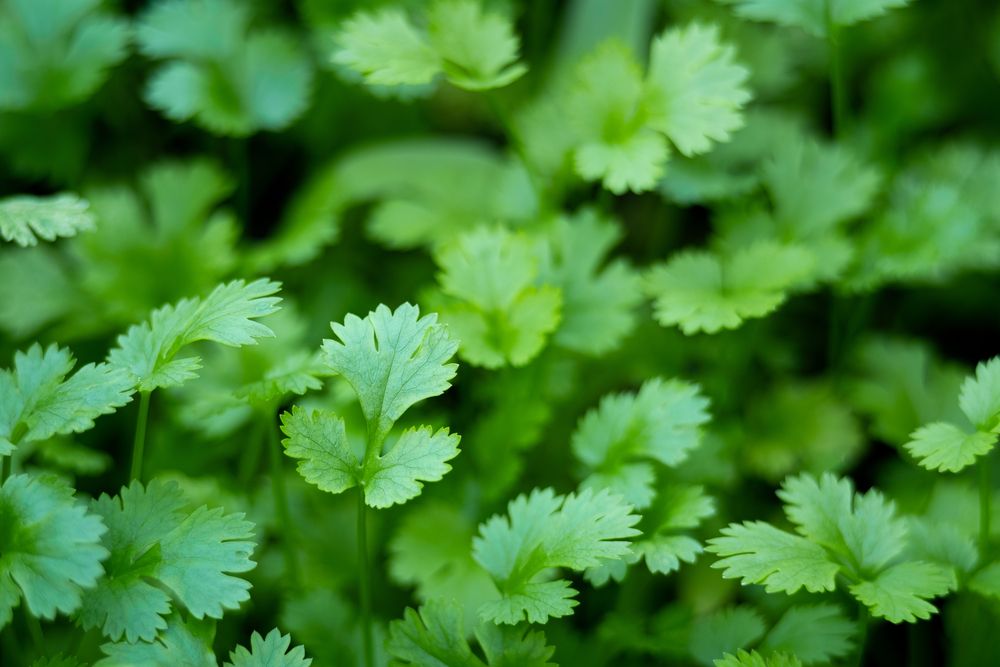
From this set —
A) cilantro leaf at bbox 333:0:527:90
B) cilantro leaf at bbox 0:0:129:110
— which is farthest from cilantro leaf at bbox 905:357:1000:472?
cilantro leaf at bbox 0:0:129:110

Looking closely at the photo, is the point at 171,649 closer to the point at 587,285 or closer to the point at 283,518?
the point at 283,518

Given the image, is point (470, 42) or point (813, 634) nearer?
point (813, 634)

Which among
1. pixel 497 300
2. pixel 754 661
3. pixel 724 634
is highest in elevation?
pixel 497 300

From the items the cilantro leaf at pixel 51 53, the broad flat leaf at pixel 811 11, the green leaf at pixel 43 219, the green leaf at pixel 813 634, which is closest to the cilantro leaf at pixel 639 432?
the green leaf at pixel 813 634

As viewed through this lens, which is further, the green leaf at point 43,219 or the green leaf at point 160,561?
the green leaf at point 43,219

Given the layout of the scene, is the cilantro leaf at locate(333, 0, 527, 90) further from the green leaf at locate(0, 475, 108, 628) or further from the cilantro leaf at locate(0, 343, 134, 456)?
the green leaf at locate(0, 475, 108, 628)

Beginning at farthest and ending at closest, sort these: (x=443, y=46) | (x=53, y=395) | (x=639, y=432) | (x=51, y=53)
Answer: (x=51, y=53) → (x=443, y=46) → (x=639, y=432) → (x=53, y=395)

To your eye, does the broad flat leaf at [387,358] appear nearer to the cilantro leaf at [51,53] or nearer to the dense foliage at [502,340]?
the dense foliage at [502,340]

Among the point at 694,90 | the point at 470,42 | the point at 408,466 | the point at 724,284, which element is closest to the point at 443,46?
the point at 470,42
